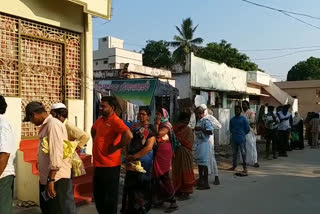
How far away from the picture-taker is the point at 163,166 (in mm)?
5812

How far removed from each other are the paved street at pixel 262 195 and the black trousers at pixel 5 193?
7.35ft

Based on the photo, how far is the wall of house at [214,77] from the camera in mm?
16375

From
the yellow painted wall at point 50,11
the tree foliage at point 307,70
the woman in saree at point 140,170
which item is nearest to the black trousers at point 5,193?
the woman in saree at point 140,170

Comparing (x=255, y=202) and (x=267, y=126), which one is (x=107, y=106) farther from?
(x=267, y=126)

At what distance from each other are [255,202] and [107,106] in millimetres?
3492

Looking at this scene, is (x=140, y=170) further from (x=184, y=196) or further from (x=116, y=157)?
(x=184, y=196)

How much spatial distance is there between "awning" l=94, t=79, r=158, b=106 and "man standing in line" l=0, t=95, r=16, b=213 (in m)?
7.71

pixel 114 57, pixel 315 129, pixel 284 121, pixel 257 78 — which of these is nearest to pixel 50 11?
pixel 284 121

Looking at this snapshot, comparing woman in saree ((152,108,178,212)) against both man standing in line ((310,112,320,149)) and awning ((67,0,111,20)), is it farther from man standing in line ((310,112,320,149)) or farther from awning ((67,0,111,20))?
man standing in line ((310,112,320,149))

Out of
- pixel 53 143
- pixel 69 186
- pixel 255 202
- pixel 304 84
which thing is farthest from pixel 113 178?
pixel 304 84

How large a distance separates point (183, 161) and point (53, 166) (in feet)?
10.9

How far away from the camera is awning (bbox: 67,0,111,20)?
7109 millimetres

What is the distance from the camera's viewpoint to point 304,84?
36.1 m

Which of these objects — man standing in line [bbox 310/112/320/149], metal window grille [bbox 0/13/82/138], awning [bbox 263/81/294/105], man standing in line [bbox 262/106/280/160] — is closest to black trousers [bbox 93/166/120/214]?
metal window grille [bbox 0/13/82/138]
